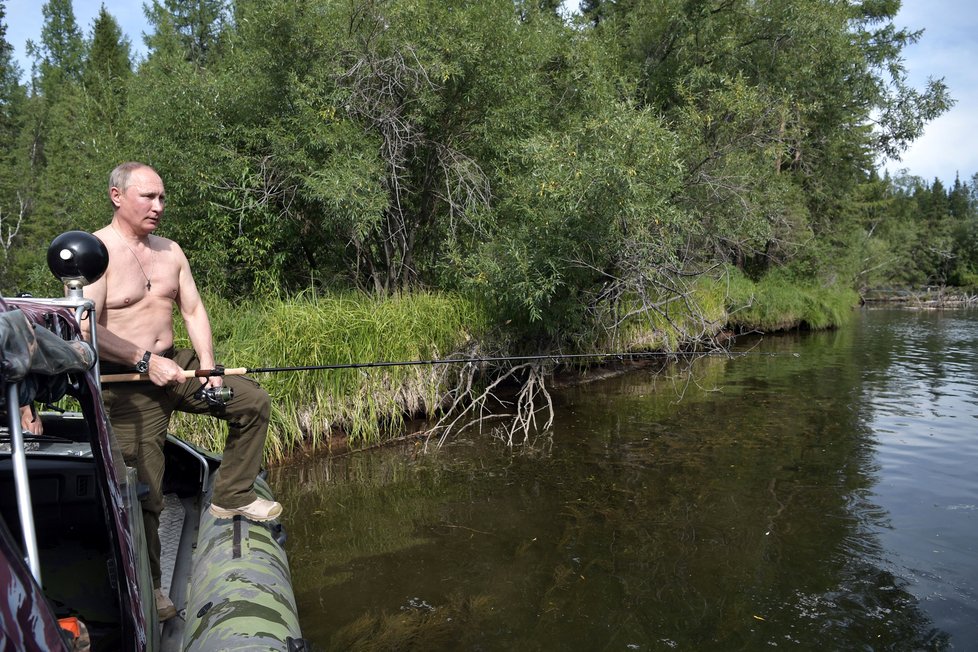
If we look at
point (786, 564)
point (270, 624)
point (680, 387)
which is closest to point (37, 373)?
point (270, 624)

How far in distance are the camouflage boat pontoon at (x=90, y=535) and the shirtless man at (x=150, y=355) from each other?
0.20 m

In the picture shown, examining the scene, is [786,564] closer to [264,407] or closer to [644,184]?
[264,407]

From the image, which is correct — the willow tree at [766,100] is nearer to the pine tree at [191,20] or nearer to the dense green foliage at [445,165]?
the dense green foliage at [445,165]

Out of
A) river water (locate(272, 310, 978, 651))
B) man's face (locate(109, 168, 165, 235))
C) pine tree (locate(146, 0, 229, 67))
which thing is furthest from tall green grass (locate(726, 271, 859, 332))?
pine tree (locate(146, 0, 229, 67))

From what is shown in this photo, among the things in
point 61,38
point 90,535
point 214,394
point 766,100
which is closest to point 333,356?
point 214,394

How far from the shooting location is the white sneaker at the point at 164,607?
336 centimetres

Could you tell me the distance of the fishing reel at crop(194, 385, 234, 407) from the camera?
3611 mm

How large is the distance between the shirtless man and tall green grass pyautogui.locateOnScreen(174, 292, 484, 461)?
3.25 meters

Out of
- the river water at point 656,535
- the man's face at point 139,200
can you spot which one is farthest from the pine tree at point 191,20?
the man's face at point 139,200

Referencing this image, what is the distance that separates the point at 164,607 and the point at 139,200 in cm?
201

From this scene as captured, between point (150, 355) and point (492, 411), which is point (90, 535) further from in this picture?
point (492, 411)

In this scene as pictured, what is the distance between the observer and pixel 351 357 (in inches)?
315

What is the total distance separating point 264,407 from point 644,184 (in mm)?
5738

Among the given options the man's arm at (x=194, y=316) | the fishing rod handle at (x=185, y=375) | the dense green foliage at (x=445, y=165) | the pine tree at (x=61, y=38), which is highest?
the pine tree at (x=61, y=38)
